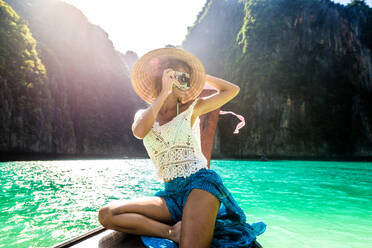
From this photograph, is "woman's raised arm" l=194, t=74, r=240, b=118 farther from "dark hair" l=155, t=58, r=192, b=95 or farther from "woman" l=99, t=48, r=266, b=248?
"dark hair" l=155, t=58, r=192, b=95

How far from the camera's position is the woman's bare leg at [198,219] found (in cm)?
135

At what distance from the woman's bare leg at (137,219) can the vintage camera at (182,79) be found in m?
1.00

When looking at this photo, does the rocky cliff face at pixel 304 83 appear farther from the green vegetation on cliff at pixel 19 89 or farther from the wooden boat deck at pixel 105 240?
the wooden boat deck at pixel 105 240

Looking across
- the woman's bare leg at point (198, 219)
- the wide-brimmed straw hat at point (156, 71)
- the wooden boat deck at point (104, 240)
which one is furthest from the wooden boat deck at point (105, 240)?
the wide-brimmed straw hat at point (156, 71)

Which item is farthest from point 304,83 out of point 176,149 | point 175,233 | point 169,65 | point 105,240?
point 105,240

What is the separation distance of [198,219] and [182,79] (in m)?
1.17

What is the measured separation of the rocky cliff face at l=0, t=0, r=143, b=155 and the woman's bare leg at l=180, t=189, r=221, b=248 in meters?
39.8

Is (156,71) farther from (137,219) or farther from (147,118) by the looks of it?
(137,219)

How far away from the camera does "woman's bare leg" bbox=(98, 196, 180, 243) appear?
1.64 meters

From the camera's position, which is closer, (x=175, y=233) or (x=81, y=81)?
(x=175, y=233)

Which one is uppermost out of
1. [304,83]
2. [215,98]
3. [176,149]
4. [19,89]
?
[304,83]

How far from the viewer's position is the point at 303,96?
43375mm

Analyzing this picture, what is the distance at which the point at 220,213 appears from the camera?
1.83 m

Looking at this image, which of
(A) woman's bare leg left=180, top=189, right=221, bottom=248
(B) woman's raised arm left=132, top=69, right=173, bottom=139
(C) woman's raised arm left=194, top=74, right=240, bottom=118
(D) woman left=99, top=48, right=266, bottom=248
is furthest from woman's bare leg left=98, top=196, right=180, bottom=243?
(C) woman's raised arm left=194, top=74, right=240, bottom=118
